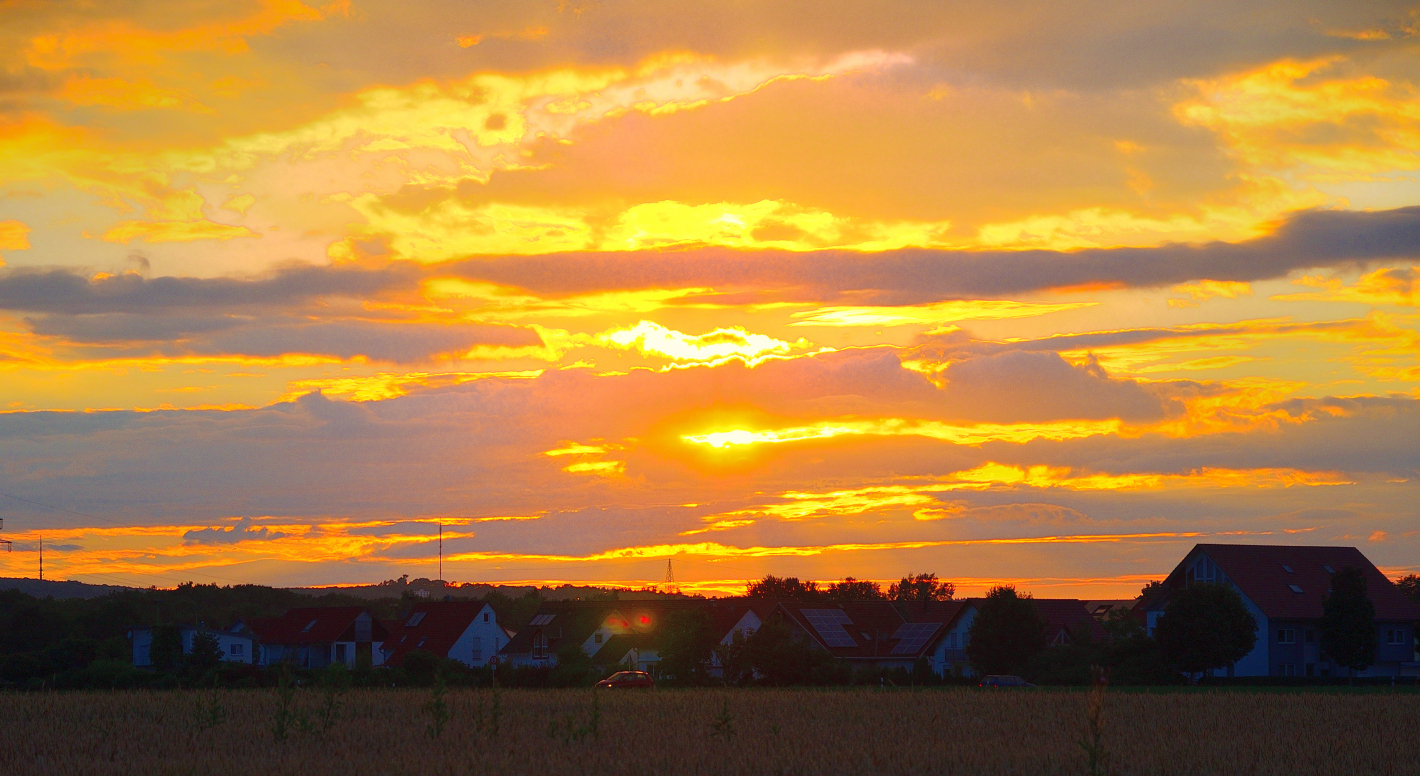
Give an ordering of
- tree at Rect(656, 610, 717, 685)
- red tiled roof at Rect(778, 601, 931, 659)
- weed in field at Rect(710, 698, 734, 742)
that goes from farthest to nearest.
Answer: red tiled roof at Rect(778, 601, 931, 659) < tree at Rect(656, 610, 717, 685) < weed in field at Rect(710, 698, 734, 742)

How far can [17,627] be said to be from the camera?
101625 millimetres

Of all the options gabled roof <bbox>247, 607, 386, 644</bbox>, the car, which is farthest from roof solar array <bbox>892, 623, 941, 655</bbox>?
gabled roof <bbox>247, 607, 386, 644</bbox>

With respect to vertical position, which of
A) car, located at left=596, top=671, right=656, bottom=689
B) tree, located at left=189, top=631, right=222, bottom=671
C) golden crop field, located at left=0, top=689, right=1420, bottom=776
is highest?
golden crop field, located at left=0, top=689, right=1420, bottom=776

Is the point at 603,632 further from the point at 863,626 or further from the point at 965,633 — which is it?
the point at 965,633

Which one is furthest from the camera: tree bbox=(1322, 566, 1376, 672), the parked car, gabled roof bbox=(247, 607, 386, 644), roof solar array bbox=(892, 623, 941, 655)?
gabled roof bbox=(247, 607, 386, 644)

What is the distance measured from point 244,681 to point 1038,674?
4292 centimetres

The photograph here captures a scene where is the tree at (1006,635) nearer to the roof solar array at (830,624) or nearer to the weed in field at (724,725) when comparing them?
the roof solar array at (830,624)

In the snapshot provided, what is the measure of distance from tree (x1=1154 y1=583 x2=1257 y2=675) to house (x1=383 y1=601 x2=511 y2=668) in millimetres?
50128

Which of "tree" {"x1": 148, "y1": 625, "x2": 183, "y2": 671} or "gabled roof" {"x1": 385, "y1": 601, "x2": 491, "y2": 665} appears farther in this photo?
"gabled roof" {"x1": 385, "y1": 601, "x2": 491, "y2": 665}

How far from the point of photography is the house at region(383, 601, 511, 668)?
9306 centimetres

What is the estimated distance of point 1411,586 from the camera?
4537 inches

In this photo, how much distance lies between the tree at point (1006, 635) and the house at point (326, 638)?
1754 inches

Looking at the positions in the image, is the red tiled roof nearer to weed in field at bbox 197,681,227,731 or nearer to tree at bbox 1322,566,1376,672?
tree at bbox 1322,566,1376,672

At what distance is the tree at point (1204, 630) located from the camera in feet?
211
